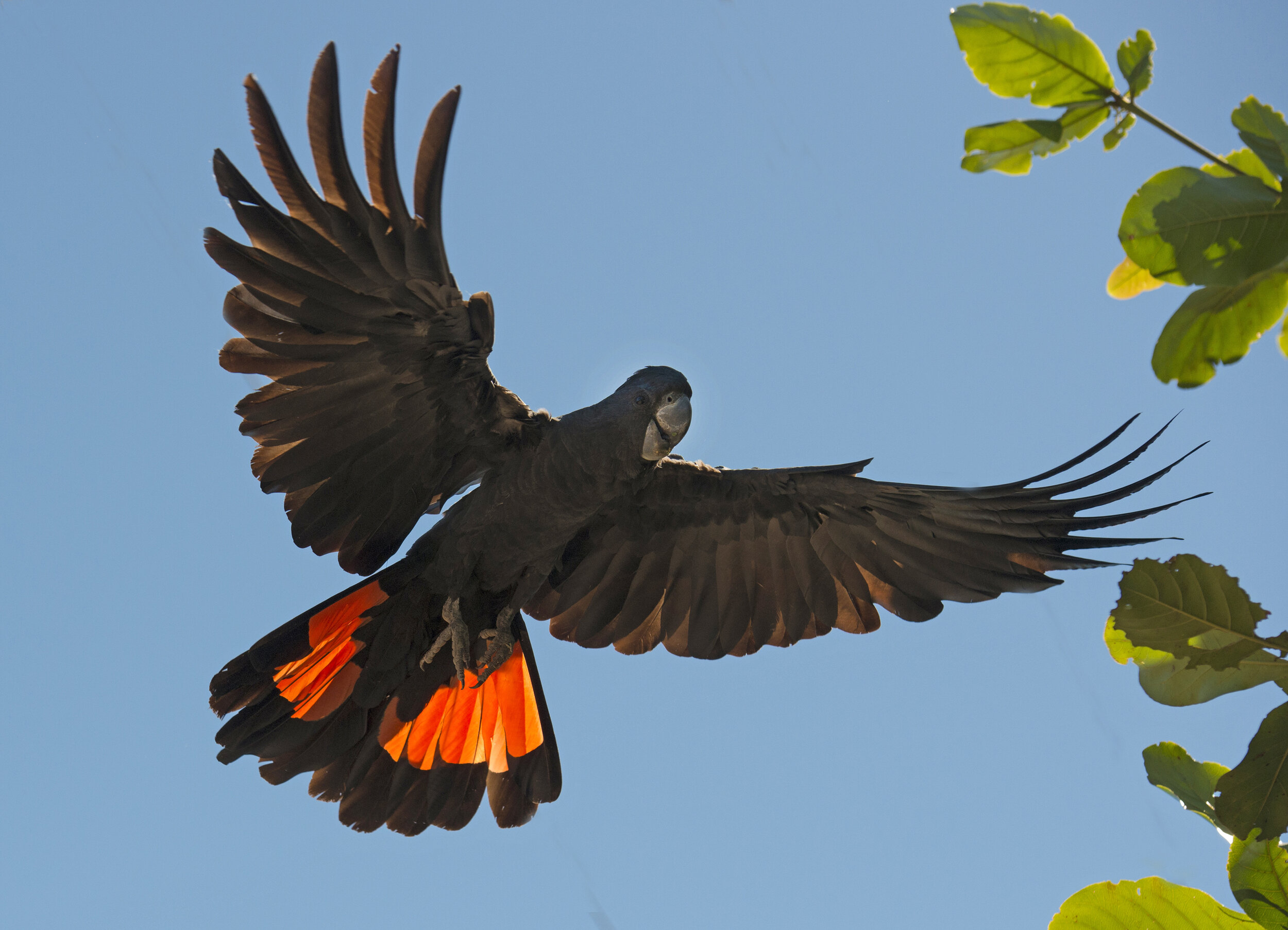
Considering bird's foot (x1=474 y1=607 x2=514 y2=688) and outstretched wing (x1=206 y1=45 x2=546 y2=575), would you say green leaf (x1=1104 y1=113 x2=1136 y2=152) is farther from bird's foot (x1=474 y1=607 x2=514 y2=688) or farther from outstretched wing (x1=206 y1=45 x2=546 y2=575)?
bird's foot (x1=474 y1=607 x2=514 y2=688)

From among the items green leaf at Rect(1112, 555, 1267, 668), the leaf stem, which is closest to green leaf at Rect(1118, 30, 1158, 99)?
the leaf stem

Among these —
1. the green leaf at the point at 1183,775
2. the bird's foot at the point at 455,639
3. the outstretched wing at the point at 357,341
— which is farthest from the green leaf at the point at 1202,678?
the bird's foot at the point at 455,639

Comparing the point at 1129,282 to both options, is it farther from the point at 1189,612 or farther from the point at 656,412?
the point at 656,412

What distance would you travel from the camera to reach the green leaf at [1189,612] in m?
1.87

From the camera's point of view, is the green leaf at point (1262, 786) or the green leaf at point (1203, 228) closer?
the green leaf at point (1203, 228)

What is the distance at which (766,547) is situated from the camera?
514 cm

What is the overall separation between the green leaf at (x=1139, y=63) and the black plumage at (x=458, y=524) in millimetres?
1961

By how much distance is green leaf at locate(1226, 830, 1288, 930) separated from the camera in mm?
1877

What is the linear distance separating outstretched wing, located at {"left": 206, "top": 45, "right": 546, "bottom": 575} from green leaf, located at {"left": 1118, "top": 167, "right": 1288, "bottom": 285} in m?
2.14

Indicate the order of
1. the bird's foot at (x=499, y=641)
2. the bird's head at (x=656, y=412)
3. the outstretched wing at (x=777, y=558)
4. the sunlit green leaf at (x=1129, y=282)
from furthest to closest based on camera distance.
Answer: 1. the bird's foot at (x=499, y=641)
2. the outstretched wing at (x=777, y=558)
3. the bird's head at (x=656, y=412)
4. the sunlit green leaf at (x=1129, y=282)

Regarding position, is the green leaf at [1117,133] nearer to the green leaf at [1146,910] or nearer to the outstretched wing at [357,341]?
the green leaf at [1146,910]

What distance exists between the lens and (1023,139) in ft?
5.97

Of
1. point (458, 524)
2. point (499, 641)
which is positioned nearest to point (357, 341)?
point (458, 524)

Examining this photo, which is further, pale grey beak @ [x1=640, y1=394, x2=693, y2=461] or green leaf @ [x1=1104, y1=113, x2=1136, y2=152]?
pale grey beak @ [x1=640, y1=394, x2=693, y2=461]
